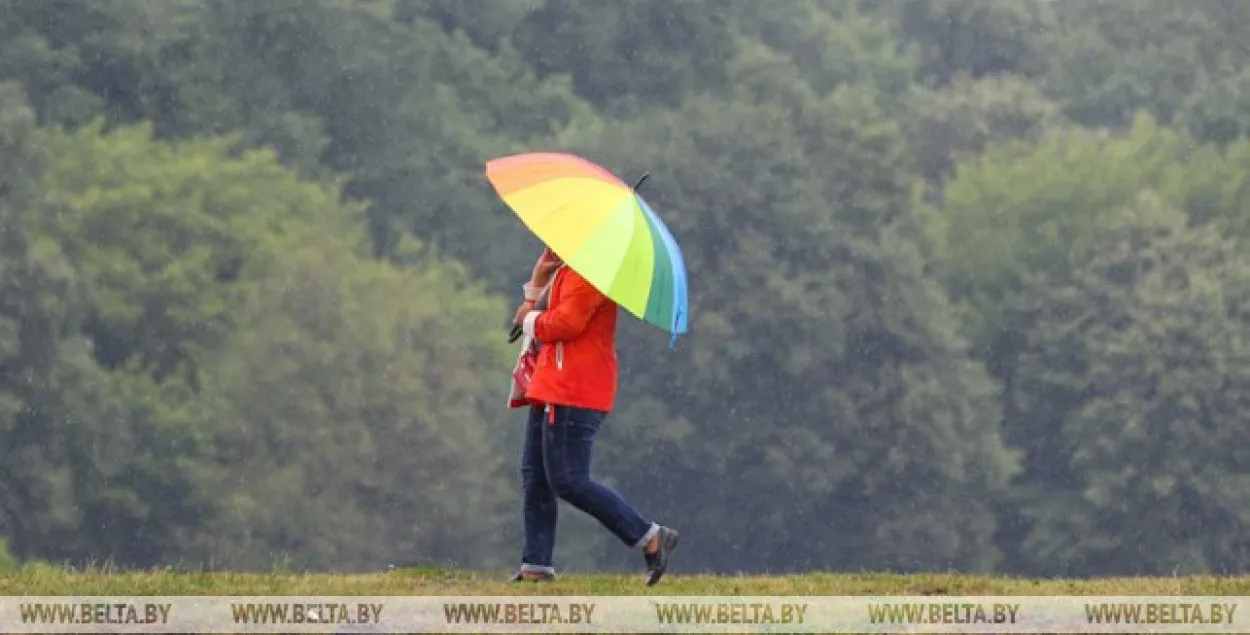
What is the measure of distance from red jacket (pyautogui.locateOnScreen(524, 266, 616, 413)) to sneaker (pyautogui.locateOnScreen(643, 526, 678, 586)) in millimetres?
687

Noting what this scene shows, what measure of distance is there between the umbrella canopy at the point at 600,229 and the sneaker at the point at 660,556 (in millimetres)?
954

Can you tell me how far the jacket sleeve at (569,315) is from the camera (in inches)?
513

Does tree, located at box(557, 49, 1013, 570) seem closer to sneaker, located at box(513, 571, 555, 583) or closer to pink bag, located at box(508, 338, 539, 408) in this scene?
sneaker, located at box(513, 571, 555, 583)

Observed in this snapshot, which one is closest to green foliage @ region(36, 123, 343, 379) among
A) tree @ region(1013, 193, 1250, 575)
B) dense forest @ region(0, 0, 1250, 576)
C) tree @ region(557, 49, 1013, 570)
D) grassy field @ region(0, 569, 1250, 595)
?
dense forest @ region(0, 0, 1250, 576)

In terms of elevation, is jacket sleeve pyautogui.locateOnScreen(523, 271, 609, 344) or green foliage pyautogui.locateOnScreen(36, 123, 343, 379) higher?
jacket sleeve pyautogui.locateOnScreen(523, 271, 609, 344)

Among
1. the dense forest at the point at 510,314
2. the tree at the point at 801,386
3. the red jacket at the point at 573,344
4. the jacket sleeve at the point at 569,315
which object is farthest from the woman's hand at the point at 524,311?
the tree at the point at 801,386

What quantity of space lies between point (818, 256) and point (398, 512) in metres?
15.9

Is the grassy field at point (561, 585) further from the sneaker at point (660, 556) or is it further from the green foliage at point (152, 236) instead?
the green foliage at point (152, 236)

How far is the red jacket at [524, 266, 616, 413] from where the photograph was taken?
42.8 ft

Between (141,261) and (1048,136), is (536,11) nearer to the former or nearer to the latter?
(1048,136)

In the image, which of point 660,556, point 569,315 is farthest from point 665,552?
point 569,315

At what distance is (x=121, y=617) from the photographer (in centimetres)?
1119

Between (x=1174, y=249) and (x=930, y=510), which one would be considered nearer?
(x=930, y=510)

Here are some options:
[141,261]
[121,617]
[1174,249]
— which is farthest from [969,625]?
[1174,249]
